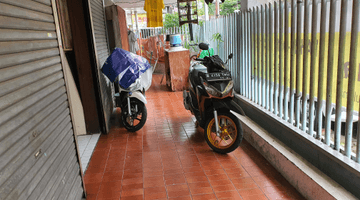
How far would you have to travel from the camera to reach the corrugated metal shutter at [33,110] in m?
1.71

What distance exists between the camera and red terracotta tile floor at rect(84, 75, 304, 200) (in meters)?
3.16

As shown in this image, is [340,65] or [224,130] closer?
[340,65]

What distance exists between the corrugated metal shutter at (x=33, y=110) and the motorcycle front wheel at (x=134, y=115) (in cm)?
226

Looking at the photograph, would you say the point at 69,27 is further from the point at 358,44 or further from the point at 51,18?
the point at 358,44

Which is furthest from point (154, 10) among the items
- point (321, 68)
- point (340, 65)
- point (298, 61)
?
point (340, 65)

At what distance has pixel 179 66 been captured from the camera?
883 cm

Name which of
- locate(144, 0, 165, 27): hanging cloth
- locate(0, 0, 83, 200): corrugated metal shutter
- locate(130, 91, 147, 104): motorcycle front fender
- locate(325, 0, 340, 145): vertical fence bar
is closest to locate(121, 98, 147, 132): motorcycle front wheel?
locate(130, 91, 147, 104): motorcycle front fender

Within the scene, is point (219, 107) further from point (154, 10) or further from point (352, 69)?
point (154, 10)

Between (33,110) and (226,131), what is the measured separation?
2680mm

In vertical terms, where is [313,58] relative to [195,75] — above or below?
above

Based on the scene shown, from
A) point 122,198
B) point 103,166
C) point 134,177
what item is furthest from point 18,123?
point 103,166

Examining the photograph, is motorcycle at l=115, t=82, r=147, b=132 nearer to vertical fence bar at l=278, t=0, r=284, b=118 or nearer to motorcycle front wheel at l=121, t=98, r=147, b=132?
motorcycle front wheel at l=121, t=98, r=147, b=132

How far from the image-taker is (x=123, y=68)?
4926mm

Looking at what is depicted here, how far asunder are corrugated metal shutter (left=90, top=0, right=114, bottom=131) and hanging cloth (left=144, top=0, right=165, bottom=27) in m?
1.89
